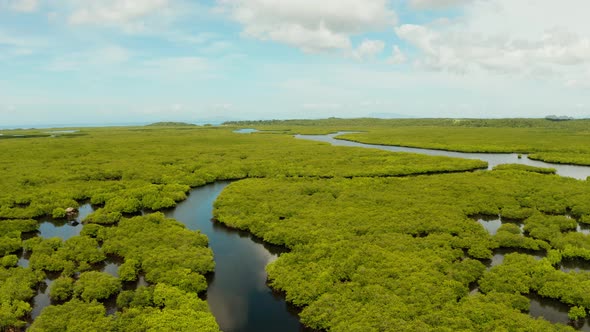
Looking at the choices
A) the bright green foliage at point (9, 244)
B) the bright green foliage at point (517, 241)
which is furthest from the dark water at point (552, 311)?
the bright green foliage at point (9, 244)

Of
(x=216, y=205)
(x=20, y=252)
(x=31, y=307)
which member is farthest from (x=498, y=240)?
(x=20, y=252)

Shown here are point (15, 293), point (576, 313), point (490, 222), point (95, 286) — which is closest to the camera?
point (576, 313)

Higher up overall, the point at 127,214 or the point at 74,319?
the point at 127,214

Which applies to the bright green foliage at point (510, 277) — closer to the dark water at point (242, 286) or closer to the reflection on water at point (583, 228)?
the reflection on water at point (583, 228)

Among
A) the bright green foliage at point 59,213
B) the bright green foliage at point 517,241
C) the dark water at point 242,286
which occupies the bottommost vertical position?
the dark water at point 242,286

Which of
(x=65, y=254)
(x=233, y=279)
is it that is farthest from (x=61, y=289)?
(x=233, y=279)

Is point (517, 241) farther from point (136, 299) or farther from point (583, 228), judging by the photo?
point (136, 299)

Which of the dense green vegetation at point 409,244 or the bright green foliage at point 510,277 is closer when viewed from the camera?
the dense green vegetation at point 409,244
